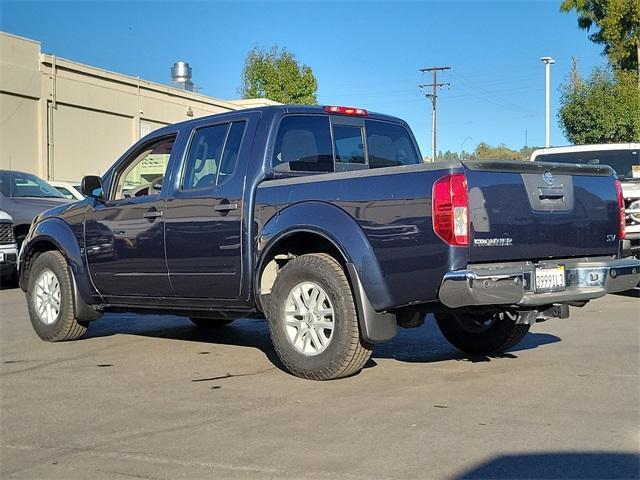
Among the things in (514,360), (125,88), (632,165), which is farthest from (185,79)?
(514,360)

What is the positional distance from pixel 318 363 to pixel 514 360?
74.9 inches

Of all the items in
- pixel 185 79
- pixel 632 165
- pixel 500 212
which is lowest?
pixel 500 212

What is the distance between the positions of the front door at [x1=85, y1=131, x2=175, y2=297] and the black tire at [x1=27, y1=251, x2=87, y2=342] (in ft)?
1.27

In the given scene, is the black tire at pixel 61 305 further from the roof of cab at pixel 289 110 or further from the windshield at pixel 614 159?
the windshield at pixel 614 159

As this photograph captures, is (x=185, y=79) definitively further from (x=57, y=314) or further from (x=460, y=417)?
(x=460, y=417)

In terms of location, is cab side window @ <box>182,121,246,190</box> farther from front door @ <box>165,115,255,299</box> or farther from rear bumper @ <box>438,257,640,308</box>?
rear bumper @ <box>438,257,640,308</box>

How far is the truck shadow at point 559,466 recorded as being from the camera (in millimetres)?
3875

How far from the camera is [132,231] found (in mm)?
7270

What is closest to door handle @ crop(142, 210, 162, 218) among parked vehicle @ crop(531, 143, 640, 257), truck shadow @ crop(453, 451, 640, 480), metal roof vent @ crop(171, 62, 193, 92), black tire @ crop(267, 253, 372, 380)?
black tire @ crop(267, 253, 372, 380)

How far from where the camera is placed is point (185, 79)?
45812mm

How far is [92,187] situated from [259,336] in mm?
2270

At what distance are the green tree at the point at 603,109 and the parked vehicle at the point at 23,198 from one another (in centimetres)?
1896

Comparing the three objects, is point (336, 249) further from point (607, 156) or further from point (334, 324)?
point (607, 156)

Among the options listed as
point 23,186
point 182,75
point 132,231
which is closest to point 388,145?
point 132,231
